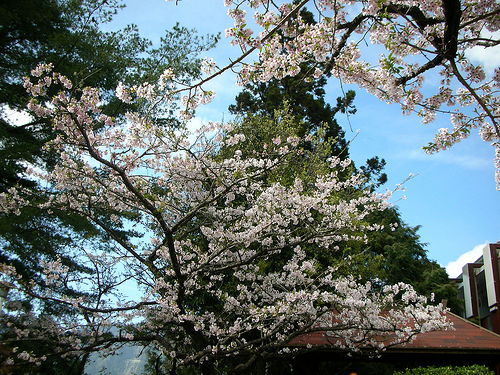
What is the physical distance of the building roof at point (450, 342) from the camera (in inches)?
305

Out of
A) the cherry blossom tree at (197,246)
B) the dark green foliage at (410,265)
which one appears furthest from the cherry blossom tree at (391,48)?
the dark green foliage at (410,265)

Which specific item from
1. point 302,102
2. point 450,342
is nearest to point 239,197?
point 450,342

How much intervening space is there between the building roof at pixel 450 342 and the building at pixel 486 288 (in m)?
7.12

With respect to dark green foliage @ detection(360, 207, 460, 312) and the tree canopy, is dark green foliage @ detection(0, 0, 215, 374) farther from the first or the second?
dark green foliage @ detection(360, 207, 460, 312)

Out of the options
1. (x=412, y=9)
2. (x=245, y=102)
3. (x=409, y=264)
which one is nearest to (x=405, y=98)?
(x=412, y=9)

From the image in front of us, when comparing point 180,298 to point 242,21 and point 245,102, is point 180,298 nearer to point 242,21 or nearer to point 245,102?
point 242,21

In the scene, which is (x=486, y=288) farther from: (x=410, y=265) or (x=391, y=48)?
(x=391, y=48)

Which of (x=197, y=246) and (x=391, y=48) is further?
(x=197, y=246)

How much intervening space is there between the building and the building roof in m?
7.12

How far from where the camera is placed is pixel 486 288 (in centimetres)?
1605

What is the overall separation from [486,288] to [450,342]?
10.2 m

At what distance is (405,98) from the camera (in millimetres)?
3596

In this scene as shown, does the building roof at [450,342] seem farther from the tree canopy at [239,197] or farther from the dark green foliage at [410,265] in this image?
the dark green foliage at [410,265]

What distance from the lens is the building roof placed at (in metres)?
7.73
